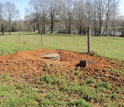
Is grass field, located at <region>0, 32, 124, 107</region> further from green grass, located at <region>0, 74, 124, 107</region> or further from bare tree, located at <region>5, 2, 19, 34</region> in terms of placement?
bare tree, located at <region>5, 2, 19, 34</region>

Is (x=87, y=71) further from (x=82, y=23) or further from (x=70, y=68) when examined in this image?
(x=82, y=23)

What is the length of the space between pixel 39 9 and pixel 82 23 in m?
19.1

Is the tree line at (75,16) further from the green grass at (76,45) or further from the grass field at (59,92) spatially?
the grass field at (59,92)

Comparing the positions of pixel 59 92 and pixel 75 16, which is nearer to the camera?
pixel 59 92

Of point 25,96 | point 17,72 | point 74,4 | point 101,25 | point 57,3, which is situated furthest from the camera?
point 57,3

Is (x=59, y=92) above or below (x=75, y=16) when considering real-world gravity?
below

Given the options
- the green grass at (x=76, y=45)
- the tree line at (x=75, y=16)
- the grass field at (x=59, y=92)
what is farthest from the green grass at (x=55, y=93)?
the tree line at (x=75, y=16)

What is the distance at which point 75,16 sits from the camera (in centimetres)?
4422

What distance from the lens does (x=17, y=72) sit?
430 cm

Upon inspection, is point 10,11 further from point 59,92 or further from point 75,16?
point 59,92

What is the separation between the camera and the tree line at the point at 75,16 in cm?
3909

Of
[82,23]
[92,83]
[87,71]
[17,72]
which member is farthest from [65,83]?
[82,23]

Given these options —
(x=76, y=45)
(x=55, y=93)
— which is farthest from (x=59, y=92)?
(x=76, y=45)

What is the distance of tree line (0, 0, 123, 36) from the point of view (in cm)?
3909
